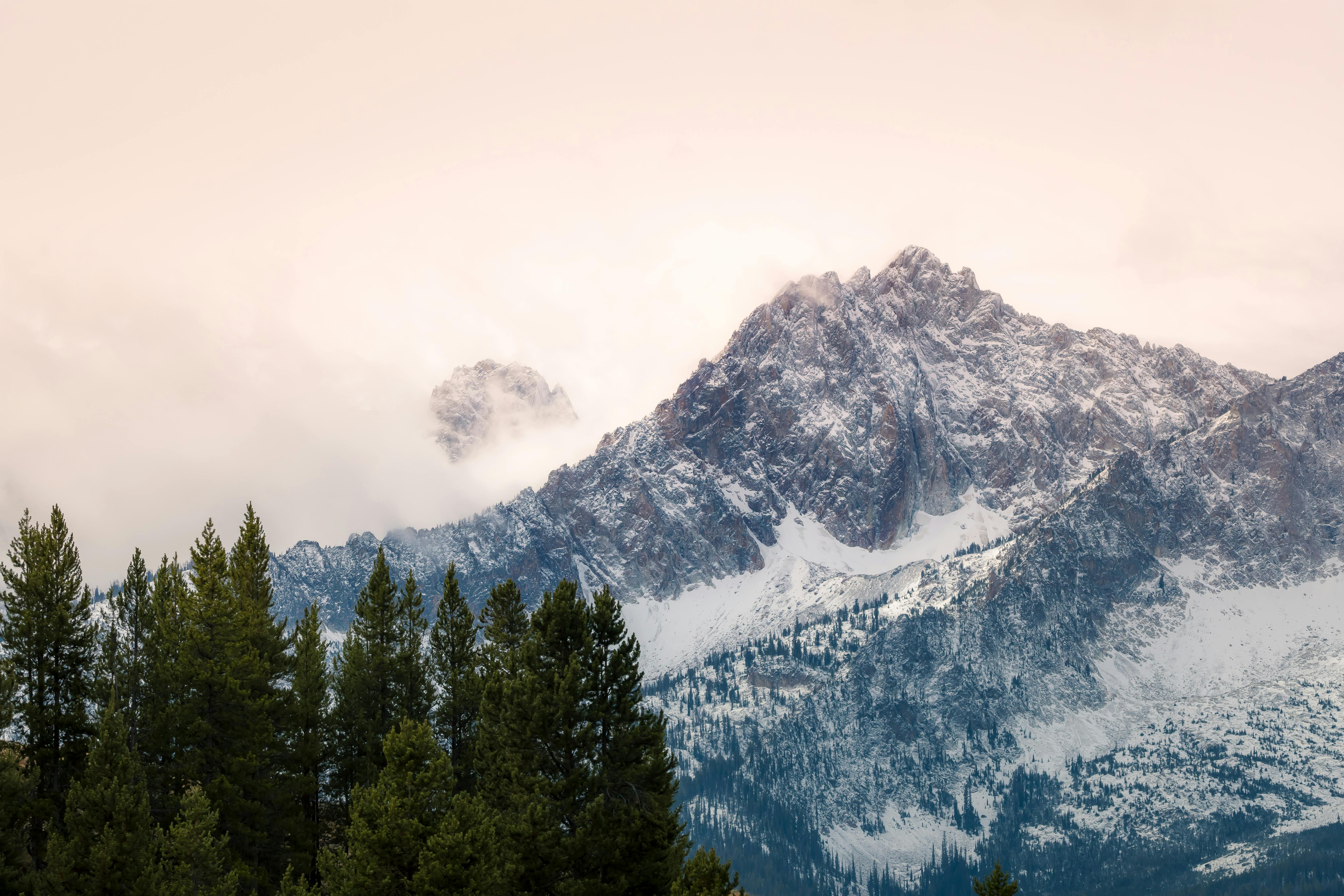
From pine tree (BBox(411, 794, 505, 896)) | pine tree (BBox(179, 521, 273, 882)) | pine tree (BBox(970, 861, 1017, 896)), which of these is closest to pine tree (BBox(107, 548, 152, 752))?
pine tree (BBox(179, 521, 273, 882))

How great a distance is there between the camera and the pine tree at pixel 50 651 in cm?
5378

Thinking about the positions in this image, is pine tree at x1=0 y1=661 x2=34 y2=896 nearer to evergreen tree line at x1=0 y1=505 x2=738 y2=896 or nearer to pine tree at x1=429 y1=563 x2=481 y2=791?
evergreen tree line at x1=0 y1=505 x2=738 y2=896

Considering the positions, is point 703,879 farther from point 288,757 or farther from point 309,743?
point 309,743

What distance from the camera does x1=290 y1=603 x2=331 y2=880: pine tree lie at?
6044 cm

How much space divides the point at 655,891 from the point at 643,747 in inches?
257

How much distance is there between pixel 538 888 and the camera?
48.7 metres

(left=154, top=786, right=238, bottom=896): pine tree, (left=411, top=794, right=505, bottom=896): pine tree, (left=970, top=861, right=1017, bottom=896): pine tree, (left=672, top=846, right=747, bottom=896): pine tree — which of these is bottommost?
(left=970, top=861, right=1017, bottom=896): pine tree

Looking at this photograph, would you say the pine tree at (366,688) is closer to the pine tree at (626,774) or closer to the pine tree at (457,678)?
the pine tree at (457,678)

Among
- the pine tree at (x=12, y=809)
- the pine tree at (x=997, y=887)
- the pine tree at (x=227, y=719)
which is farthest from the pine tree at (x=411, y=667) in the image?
the pine tree at (x=997, y=887)

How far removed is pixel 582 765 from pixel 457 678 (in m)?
25.4

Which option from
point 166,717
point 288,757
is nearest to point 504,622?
point 288,757

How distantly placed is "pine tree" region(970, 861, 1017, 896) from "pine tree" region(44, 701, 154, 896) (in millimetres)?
40926

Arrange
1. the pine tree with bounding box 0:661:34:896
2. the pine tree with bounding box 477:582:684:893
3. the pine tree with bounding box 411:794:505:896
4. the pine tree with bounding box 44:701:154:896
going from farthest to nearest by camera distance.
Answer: the pine tree with bounding box 477:582:684:893 < the pine tree with bounding box 0:661:34:896 < the pine tree with bounding box 44:701:154:896 < the pine tree with bounding box 411:794:505:896

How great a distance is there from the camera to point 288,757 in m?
62.5
